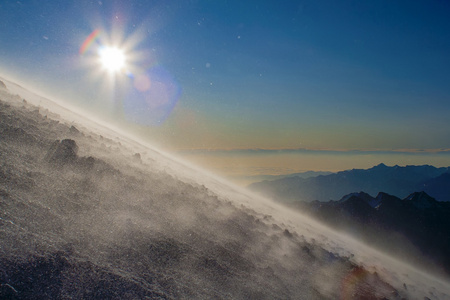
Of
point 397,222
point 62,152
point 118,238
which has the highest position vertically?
point 397,222

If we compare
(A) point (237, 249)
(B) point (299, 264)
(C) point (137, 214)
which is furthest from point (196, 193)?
(B) point (299, 264)

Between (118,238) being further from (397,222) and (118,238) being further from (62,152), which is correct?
(397,222)

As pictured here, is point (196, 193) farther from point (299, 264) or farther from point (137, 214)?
point (299, 264)

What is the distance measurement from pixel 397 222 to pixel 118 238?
155671 millimetres

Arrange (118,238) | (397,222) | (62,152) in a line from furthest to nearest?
(397,222) → (62,152) → (118,238)

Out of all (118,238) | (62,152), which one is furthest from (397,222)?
(62,152)

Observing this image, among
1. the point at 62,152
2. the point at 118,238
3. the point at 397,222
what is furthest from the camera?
the point at 397,222

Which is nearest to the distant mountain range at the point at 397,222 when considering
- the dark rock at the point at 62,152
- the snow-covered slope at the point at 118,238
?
the snow-covered slope at the point at 118,238

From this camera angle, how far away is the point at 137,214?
10695 millimetres

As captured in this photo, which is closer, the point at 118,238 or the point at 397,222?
the point at 118,238

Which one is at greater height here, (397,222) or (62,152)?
(397,222)

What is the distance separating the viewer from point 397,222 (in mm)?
121875

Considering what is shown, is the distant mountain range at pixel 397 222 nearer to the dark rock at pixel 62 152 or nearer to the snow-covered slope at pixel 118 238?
the snow-covered slope at pixel 118 238

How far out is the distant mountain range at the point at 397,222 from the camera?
116250 mm
